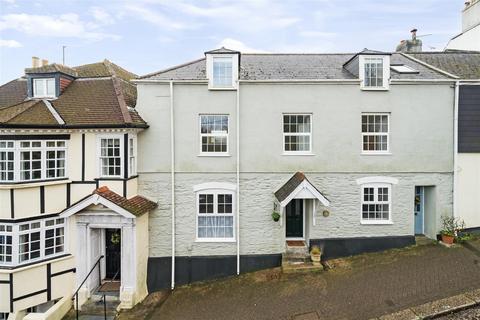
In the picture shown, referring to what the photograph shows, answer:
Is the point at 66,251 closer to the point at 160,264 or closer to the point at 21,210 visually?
the point at 21,210

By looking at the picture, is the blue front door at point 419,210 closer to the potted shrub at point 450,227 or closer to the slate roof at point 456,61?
the potted shrub at point 450,227

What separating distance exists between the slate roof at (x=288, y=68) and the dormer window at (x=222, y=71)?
59 cm

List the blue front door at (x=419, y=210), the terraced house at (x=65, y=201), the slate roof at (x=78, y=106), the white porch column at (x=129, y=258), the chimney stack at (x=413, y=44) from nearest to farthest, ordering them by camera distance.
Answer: the terraced house at (x=65, y=201), the slate roof at (x=78, y=106), the white porch column at (x=129, y=258), the blue front door at (x=419, y=210), the chimney stack at (x=413, y=44)

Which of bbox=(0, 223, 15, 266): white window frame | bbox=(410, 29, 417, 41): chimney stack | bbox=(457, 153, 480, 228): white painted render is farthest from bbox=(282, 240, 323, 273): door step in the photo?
bbox=(410, 29, 417, 41): chimney stack

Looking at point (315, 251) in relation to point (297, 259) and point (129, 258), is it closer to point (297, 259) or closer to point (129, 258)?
point (297, 259)

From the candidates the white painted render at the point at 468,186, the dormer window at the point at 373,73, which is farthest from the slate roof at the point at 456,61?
the dormer window at the point at 373,73

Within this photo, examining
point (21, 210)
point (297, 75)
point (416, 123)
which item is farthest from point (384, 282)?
point (21, 210)

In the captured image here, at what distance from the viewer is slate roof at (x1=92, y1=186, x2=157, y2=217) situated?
35.5ft

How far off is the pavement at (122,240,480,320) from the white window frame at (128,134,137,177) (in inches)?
204

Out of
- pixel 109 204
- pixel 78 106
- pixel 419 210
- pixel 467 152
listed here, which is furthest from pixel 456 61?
pixel 78 106

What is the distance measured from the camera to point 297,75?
1320cm

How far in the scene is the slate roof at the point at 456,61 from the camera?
1422cm

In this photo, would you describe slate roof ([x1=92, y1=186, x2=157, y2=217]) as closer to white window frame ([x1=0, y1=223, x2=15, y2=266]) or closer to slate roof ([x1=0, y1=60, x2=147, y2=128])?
slate roof ([x1=0, y1=60, x2=147, y2=128])

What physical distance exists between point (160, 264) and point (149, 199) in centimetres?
277
